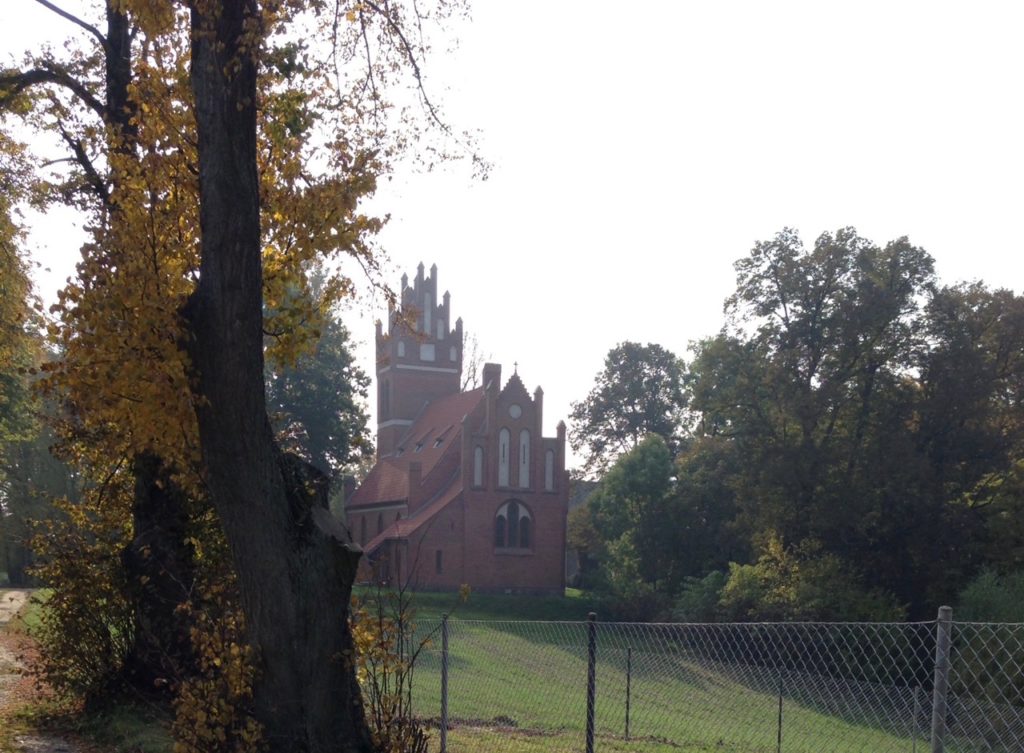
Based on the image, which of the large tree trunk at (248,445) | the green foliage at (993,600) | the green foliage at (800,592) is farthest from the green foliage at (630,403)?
the large tree trunk at (248,445)

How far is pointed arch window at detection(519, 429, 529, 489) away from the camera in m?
57.0

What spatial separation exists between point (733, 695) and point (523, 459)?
46892mm

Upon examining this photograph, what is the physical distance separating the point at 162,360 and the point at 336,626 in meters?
2.05

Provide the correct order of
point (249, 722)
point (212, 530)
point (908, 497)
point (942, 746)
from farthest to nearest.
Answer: point (908, 497), point (212, 530), point (249, 722), point (942, 746)

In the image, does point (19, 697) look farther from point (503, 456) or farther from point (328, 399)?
point (503, 456)

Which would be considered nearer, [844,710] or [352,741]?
[352,741]

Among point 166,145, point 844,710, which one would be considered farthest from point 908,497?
point 166,145

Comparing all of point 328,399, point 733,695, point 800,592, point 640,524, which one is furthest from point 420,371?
point 733,695

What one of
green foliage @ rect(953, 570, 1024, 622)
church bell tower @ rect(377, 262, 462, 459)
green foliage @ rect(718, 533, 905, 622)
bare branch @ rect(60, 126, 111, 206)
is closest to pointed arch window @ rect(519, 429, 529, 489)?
church bell tower @ rect(377, 262, 462, 459)

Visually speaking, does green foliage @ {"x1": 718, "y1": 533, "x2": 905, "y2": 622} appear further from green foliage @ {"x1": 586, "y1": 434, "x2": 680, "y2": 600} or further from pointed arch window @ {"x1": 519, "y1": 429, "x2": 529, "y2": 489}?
pointed arch window @ {"x1": 519, "y1": 429, "x2": 529, "y2": 489}

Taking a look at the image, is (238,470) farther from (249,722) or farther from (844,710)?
(844,710)

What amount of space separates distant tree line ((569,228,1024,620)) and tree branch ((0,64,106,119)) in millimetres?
29089

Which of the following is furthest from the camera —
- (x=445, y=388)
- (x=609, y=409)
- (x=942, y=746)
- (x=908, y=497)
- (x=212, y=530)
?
(x=609, y=409)

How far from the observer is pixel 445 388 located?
226ft
